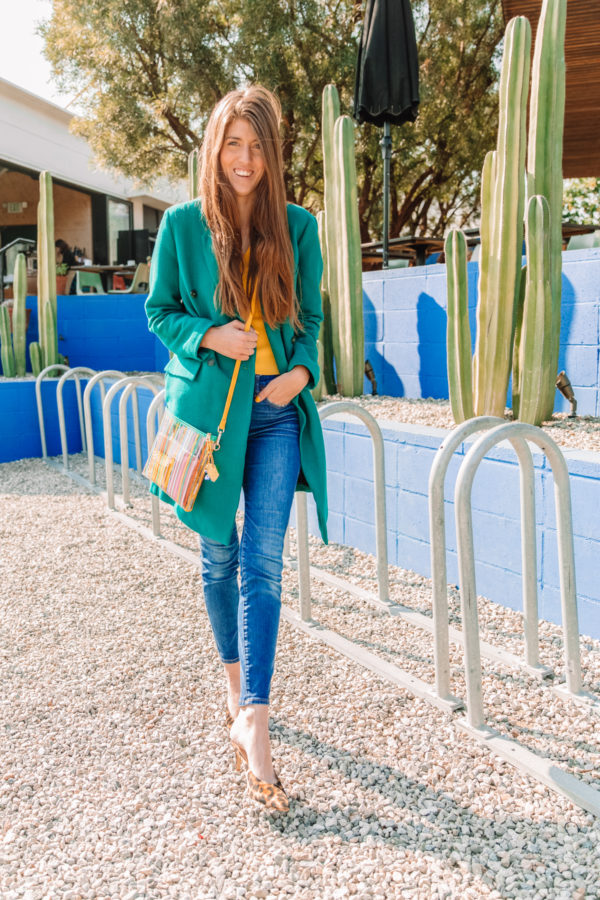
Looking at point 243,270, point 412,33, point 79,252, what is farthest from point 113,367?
point 79,252

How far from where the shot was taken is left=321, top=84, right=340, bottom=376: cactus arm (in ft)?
16.6

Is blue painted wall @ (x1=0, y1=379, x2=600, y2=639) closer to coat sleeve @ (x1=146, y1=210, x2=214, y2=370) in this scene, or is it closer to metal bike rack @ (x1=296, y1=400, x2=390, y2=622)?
metal bike rack @ (x1=296, y1=400, x2=390, y2=622)

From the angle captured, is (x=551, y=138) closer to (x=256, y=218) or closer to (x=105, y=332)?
(x=256, y=218)

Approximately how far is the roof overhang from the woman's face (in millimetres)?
5725

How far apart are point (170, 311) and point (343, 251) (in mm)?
3067

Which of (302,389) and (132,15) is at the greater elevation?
(132,15)

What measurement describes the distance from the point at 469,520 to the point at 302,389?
24.4 inches

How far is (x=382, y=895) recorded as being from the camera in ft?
5.46

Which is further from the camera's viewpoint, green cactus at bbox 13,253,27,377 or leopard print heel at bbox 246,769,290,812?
green cactus at bbox 13,253,27,377

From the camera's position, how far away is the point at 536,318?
3.43 meters

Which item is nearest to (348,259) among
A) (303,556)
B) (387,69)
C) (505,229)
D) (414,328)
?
(414,328)

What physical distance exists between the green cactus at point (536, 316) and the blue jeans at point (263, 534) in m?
1.76

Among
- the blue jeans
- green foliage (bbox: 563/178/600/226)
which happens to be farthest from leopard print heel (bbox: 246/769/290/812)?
green foliage (bbox: 563/178/600/226)

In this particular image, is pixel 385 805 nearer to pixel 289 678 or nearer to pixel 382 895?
pixel 382 895
